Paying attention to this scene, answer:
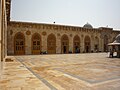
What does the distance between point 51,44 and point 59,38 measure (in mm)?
2218

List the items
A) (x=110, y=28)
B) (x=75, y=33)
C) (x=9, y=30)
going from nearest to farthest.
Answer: (x=9, y=30) < (x=75, y=33) < (x=110, y=28)

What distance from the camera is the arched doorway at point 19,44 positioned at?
2458 centimetres

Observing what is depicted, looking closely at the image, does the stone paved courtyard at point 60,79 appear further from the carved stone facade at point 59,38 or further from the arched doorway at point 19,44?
the carved stone facade at point 59,38

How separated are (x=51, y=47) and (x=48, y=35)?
241 cm

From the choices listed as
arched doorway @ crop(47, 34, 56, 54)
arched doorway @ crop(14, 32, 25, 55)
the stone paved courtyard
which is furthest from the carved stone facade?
the stone paved courtyard

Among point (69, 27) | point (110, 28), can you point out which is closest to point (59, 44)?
point (69, 27)

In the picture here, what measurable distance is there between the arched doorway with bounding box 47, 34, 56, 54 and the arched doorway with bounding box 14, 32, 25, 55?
15.7 ft

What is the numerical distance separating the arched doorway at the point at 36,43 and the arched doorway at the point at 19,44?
1841 mm

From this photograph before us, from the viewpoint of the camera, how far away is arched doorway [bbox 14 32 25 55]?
24.6m

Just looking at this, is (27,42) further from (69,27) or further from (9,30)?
(69,27)

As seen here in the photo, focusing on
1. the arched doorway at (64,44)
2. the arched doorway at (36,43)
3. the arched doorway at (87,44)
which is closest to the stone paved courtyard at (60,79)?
the arched doorway at (36,43)

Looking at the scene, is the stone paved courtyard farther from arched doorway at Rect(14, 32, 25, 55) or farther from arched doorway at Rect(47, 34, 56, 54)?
arched doorway at Rect(47, 34, 56, 54)

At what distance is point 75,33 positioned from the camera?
3019cm

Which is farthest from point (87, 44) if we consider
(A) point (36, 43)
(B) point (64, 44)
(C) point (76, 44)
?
(A) point (36, 43)
